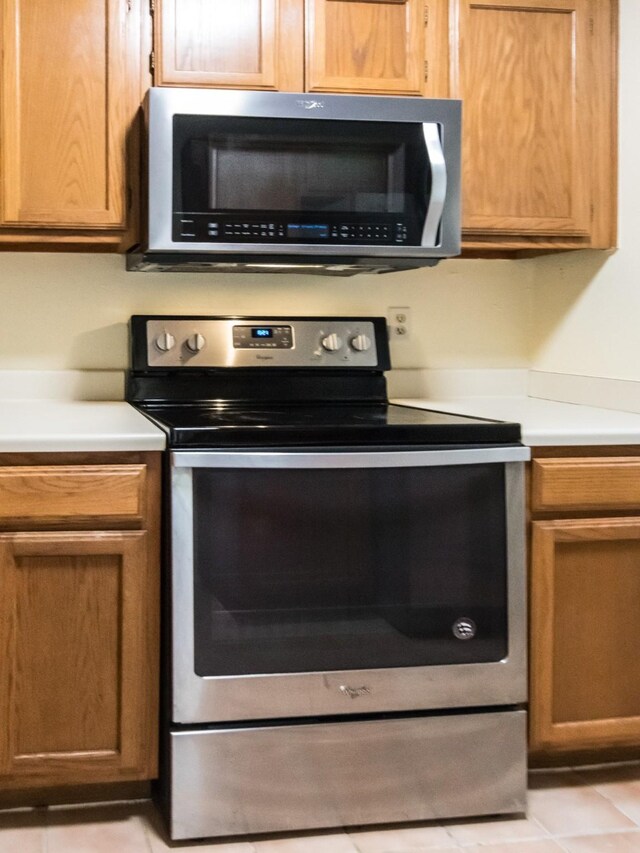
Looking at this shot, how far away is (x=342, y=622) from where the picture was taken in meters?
2.15

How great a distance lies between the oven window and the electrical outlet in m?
0.85

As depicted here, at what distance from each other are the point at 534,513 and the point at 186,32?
1.31m

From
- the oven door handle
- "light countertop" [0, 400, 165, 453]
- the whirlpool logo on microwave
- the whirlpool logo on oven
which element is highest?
the whirlpool logo on microwave


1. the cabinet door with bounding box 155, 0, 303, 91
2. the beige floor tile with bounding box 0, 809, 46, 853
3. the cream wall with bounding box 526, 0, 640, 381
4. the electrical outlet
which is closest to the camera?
the beige floor tile with bounding box 0, 809, 46, 853

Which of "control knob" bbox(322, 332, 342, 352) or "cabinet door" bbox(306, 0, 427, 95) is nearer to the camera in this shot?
"cabinet door" bbox(306, 0, 427, 95)

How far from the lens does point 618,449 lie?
7.56 ft

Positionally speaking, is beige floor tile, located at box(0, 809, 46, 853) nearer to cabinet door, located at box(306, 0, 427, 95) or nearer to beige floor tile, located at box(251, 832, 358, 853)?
beige floor tile, located at box(251, 832, 358, 853)

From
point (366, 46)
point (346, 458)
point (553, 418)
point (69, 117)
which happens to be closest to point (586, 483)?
point (553, 418)

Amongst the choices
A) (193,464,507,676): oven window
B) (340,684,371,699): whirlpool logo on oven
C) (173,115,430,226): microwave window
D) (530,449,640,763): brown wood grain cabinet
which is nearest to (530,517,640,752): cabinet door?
(530,449,640,763): brown wood grain cabinet

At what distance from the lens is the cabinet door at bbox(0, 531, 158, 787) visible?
6.84ft

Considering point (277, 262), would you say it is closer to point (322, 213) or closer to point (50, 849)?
point (322, 213)

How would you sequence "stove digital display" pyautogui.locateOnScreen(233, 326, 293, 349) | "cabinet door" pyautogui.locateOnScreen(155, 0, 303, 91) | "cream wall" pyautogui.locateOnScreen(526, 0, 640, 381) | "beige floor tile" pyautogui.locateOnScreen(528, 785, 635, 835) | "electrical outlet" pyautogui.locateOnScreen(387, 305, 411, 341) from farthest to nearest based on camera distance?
"electrical outlet" pyautogui.locateOnScreen(387, 305, 411, 341), "stove digital display" pyautogui.locateOnScreen(233, 326, 293, 349), "cream wall" pyautogui.locateOnScreen(526, 0, 640, 381), "cabinet door" pyautogui.locateOnScreen(155, 0, 303, 91), "beige floor tile" pyautogui.locateOnScreen(528, 785, 635, 835)

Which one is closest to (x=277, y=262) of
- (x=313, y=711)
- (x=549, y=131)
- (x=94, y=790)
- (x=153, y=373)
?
(x=153, y=373)

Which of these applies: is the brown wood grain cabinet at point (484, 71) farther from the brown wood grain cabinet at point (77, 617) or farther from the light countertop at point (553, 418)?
the brown wood grain cabinet at point (77, 617)
